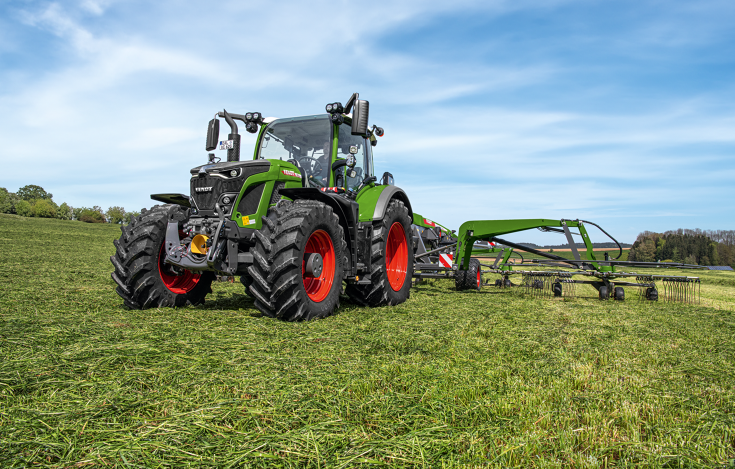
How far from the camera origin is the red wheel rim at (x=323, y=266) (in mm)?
5077

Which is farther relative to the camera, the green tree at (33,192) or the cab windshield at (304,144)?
the green tree at (33,192)

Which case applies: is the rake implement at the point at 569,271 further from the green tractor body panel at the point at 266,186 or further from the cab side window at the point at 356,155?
the green tractor body panel at the point at 266,186

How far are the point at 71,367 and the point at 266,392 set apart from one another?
1300 mm

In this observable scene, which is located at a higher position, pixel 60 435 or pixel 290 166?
pixel 290 166

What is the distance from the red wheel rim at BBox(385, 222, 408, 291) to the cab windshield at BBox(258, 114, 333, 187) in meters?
1.64

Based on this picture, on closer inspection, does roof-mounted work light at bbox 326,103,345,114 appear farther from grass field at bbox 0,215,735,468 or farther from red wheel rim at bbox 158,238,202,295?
grass field at bbox 0,215,735,468

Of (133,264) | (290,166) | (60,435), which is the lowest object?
(60,435)

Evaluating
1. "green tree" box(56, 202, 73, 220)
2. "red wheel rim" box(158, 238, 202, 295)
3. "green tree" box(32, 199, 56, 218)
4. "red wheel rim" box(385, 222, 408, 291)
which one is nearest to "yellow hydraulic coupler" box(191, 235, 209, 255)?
"red wheel rim" box(158, 238, 202, 295)

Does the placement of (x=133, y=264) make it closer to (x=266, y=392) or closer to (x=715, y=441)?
(x=266, y=392)

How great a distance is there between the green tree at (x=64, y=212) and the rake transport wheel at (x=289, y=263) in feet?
225

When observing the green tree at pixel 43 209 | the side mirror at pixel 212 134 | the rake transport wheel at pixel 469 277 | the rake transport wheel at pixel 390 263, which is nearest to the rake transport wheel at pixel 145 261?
the side mirror at pixel 212 134

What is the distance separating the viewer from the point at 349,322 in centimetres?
475

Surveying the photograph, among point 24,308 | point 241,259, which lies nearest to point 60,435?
point 241,259

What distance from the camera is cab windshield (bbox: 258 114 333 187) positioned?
5941 mm
